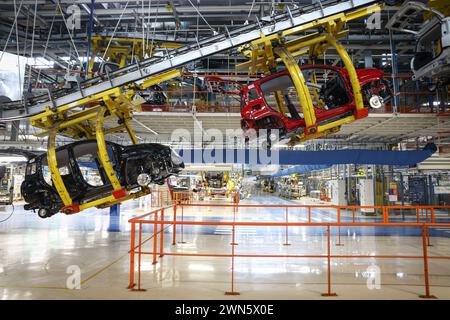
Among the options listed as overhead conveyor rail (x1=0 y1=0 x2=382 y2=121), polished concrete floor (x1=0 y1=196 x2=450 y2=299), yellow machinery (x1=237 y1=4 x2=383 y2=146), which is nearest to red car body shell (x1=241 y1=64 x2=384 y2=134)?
yellow machinery (x1=237 y1=4 x2=383 y2=146)

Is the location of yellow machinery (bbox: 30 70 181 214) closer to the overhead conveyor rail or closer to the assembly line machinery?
the assembly line machinery

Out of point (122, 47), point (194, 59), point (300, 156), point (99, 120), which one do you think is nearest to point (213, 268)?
point (99, 120)

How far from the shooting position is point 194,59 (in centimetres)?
589

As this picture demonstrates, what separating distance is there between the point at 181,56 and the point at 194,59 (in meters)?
0.28

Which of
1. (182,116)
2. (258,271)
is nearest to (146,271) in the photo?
(258,271)

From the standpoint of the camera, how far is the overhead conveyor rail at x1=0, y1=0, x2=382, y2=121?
217 inches

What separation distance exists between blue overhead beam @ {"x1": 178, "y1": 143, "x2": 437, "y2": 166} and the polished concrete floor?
9.56ft

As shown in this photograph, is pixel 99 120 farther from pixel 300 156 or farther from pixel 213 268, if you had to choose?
pixel 300 156

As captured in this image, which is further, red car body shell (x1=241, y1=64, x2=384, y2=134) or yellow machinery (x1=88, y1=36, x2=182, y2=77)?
yellow machinery (x1=88, y1=36, x2=182, y2=77)

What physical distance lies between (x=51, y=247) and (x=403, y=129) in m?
13.6

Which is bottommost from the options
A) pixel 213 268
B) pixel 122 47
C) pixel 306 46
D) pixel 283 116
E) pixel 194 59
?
pixel 213 268

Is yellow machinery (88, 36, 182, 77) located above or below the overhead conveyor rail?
above
